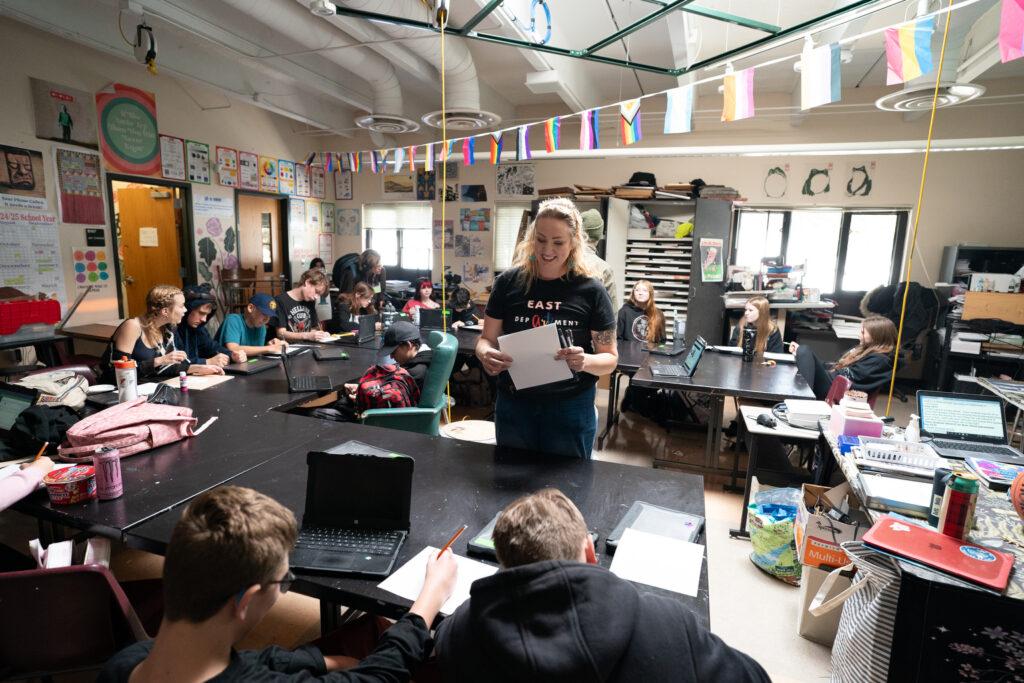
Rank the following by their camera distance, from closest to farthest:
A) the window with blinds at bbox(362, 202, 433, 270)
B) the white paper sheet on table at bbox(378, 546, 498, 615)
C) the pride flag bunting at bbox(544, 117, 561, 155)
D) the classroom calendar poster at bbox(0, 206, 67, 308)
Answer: the white paper sheet on table at bbox(378, 546, 498, 615)
the pride flag bunting at bbox(544, 117, 561, 155)
the classroom calendar poster at bbox(0, 206, 67, 308)
the window with blinds at bbox(362, 202, 433, 270)

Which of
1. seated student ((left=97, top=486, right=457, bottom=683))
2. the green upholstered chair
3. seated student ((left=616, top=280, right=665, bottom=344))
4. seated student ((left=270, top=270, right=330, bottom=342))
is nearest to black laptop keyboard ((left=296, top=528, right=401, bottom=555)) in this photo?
seated student ((left=97, top=486, right=457, bottom=683))

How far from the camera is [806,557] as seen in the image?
214 cm

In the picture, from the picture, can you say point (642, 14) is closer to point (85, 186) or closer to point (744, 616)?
point (744, 616)

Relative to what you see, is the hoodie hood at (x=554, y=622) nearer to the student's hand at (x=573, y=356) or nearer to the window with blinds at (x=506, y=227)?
the student's hand at (x=573, y=356)

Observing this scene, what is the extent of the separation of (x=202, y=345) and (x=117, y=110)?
334cm

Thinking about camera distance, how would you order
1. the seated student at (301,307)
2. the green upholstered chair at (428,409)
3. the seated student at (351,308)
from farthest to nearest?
the seated student at (351,308)
the seated student at (301,307)
the green upholstered chair at (428,409)

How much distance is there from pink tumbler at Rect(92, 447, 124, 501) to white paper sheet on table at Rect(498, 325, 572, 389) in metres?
1.31

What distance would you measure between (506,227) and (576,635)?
734 centimetres

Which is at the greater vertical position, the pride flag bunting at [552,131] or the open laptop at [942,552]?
the pride flag bunting at [552,131]

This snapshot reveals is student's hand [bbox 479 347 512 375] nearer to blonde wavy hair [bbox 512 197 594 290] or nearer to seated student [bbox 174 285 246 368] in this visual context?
blonde wavy hair [bbox 512 197 594 290]

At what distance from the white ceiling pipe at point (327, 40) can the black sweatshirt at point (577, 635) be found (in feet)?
13.4

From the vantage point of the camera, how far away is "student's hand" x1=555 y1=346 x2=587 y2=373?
1908 millimetres

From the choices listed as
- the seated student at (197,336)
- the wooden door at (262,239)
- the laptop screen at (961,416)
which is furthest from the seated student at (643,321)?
the wooden door at (262,239)

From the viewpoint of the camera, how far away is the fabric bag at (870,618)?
143 cm
